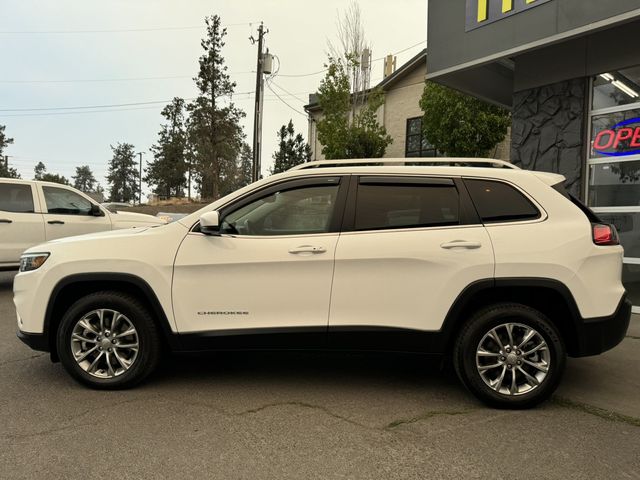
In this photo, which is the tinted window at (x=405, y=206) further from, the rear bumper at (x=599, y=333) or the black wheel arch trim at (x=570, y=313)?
the rear bumper at (x=599, y=333)

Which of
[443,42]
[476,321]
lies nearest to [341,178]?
[476,321]

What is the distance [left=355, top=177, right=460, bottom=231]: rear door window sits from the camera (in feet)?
12.2

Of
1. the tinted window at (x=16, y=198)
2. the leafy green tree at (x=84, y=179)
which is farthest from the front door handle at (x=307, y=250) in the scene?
the leafy green tree at (x=84, y=179)

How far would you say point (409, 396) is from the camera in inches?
150

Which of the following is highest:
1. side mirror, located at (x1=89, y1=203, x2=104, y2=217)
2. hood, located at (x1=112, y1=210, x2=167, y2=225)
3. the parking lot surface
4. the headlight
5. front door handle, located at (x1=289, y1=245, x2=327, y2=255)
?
side mirror, located at (x1=89, y1=203, x2=104, y2=217)

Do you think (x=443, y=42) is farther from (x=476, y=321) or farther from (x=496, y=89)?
(x=476, y=321)

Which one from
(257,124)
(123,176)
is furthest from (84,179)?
(257,124)

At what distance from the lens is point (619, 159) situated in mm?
7020

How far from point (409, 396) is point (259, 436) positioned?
128 cm

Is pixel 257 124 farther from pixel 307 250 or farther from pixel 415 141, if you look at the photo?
pixel 307 250

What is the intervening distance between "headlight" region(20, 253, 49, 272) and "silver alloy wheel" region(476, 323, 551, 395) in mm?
3448

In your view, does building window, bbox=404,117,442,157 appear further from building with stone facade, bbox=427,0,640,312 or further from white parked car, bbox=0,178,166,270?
white parked car, bbox=0,178,166,270

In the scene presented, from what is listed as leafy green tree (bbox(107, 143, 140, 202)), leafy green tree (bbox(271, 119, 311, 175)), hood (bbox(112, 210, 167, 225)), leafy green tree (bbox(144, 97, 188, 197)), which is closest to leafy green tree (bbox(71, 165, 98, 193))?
leafy green tree (bbox(107, 143, 140, 202))

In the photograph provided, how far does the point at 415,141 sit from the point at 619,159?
17.0 m
